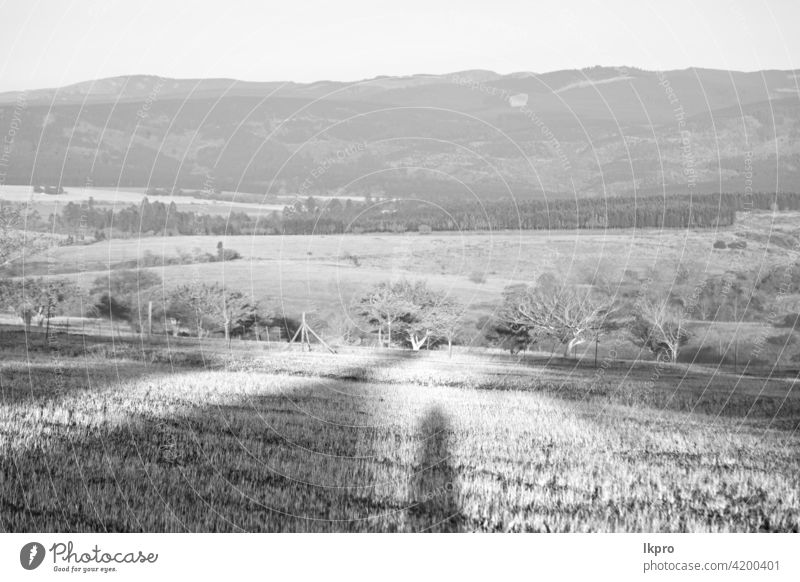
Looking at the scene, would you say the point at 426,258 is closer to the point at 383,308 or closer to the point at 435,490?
the point at 383,308

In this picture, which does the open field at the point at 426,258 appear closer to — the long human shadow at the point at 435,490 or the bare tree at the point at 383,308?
the bare tree at the point at 383,308

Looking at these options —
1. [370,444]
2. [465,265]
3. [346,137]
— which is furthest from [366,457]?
[465,265]

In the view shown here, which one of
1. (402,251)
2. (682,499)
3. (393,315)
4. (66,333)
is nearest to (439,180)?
(402,251)

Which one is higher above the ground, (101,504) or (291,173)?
(291,173)

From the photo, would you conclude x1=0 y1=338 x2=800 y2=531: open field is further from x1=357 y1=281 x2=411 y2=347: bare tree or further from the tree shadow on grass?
x1=357 y1=281 x2=411 y2=347: bare tree

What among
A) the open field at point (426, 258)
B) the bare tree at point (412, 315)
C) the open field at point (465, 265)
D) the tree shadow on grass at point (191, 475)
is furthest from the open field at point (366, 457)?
the open field at point (426, 258)
